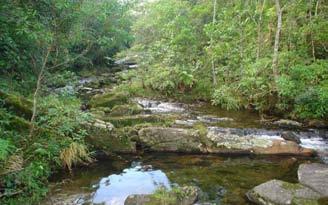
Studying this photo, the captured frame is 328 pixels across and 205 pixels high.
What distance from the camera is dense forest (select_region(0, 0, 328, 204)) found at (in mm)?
6223

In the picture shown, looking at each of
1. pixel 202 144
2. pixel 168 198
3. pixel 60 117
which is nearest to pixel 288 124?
pixel 202 144

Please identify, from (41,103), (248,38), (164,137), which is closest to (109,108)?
(164,137)

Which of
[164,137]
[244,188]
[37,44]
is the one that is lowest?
[244,188]

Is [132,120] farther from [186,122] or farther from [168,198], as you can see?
[168,198]

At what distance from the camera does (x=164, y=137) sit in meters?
9.19

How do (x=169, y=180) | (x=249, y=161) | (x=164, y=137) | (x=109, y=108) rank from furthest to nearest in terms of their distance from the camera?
(x=109, y=108) < (x=164, y=137) < (x=249, y=161) < (x=169, y=180)

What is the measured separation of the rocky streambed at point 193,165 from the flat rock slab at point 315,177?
33 mm

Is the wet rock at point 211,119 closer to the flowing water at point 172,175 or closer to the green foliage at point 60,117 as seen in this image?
the flowing water at point 172,175

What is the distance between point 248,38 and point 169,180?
1231 centimetres

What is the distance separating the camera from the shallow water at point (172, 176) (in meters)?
6.59

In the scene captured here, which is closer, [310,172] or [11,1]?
[11,1]

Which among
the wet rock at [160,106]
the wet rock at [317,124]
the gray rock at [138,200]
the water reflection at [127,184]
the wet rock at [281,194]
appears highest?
the wet rock at [160,106]

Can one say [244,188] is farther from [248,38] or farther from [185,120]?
[248,38]

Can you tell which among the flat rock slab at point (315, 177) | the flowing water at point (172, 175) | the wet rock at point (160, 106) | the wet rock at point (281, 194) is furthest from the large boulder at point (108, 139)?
the wet rock at point (160, 106)
